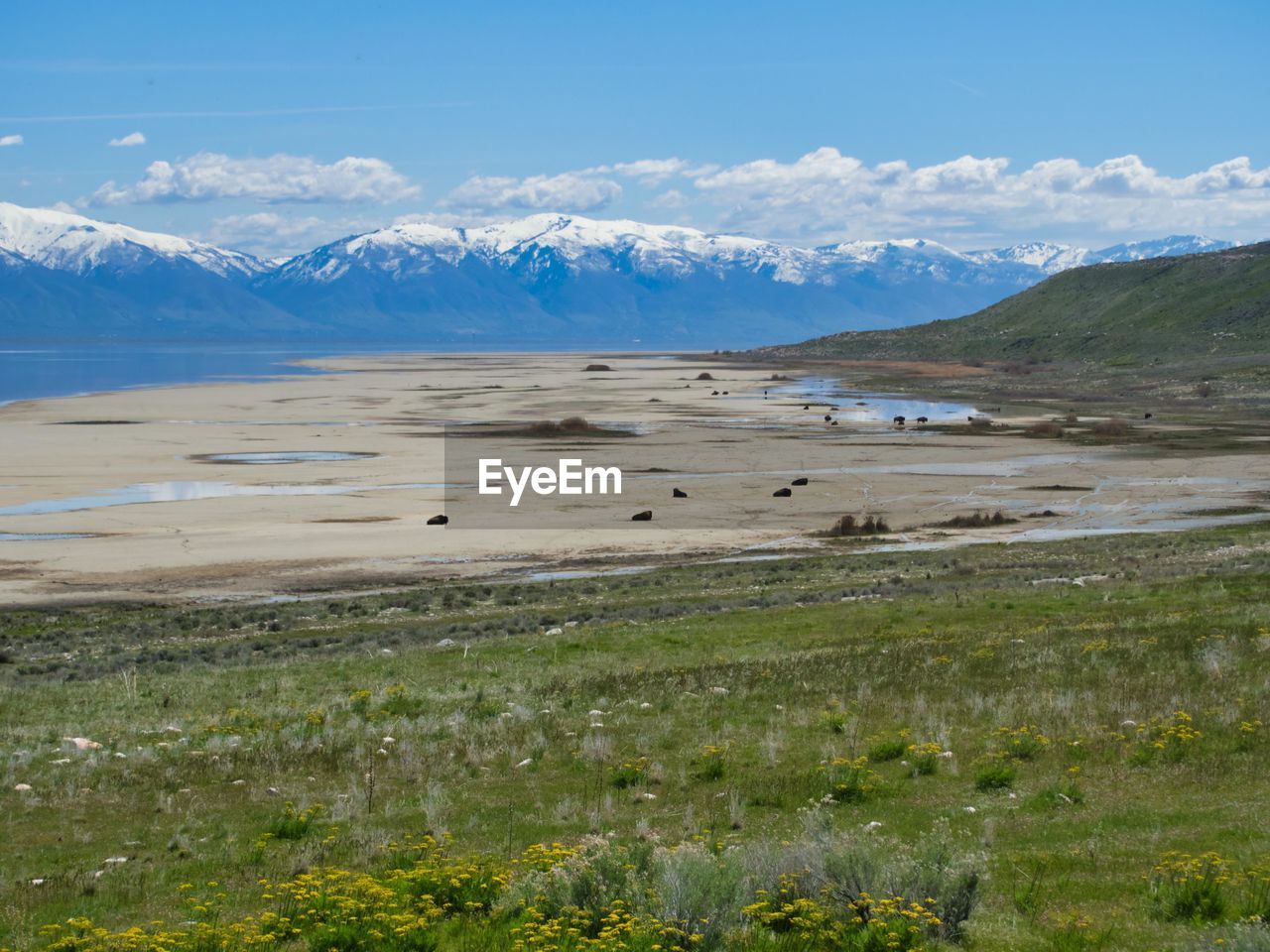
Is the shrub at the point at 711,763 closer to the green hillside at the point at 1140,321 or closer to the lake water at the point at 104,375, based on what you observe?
the lake water at the point at 104,375

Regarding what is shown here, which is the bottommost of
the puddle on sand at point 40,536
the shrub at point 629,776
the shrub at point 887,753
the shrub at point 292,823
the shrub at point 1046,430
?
the puddle on sand at point 40,536

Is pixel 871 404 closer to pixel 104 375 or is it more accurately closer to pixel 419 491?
pixel 419 491

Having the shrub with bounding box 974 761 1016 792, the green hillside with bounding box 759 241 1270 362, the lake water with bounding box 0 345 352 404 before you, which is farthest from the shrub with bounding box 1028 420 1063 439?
the lake water with bounding box 0 345 352 404

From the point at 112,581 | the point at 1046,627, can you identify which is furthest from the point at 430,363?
the point at 1046,627

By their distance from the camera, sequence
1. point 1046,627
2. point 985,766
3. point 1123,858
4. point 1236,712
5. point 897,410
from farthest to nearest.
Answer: point 897,410, point 1046,627, point 1236,712, point 985,766, point 1123,858

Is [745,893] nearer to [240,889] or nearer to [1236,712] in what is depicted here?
[240,889]

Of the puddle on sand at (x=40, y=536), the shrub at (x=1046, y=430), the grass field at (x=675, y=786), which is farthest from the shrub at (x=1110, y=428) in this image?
the puddle on sand at (x=40, y=536)

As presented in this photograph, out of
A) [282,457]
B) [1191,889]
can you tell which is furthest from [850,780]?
[282,457]
